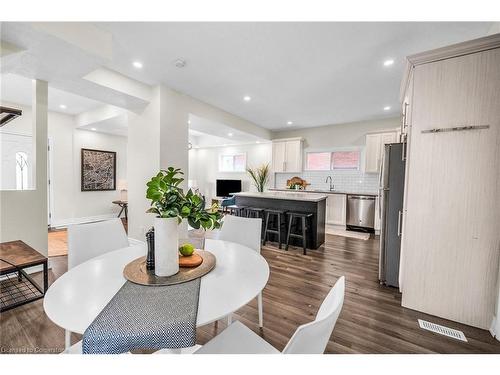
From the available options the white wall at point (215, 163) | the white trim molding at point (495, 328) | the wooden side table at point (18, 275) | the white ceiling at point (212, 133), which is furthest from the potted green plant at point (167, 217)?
the white wall at point (215, 163)

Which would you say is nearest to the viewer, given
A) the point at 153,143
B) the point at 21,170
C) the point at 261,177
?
the point at 153,143

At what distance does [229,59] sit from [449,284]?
3276 mm

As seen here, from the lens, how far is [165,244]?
1189 mm

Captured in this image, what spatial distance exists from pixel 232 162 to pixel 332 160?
361 cm

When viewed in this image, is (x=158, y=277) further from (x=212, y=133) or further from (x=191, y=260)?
(x=212, y=133)

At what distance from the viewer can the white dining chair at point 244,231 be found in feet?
6.78

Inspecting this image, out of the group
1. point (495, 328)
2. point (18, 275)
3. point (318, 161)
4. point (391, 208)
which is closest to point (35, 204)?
point (18, 275)

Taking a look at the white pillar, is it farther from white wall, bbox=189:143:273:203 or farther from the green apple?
white wall, bbox=189:143:273:203

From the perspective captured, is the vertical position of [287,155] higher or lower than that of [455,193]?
higher

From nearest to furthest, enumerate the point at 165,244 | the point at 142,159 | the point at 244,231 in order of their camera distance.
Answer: the point at 165,244
the point at 244,231
the point at 142,159

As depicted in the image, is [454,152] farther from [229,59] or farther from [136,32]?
[136,32]

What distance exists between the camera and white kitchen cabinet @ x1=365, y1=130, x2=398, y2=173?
5.13 meters

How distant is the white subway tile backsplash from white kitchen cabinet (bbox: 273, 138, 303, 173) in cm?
31
